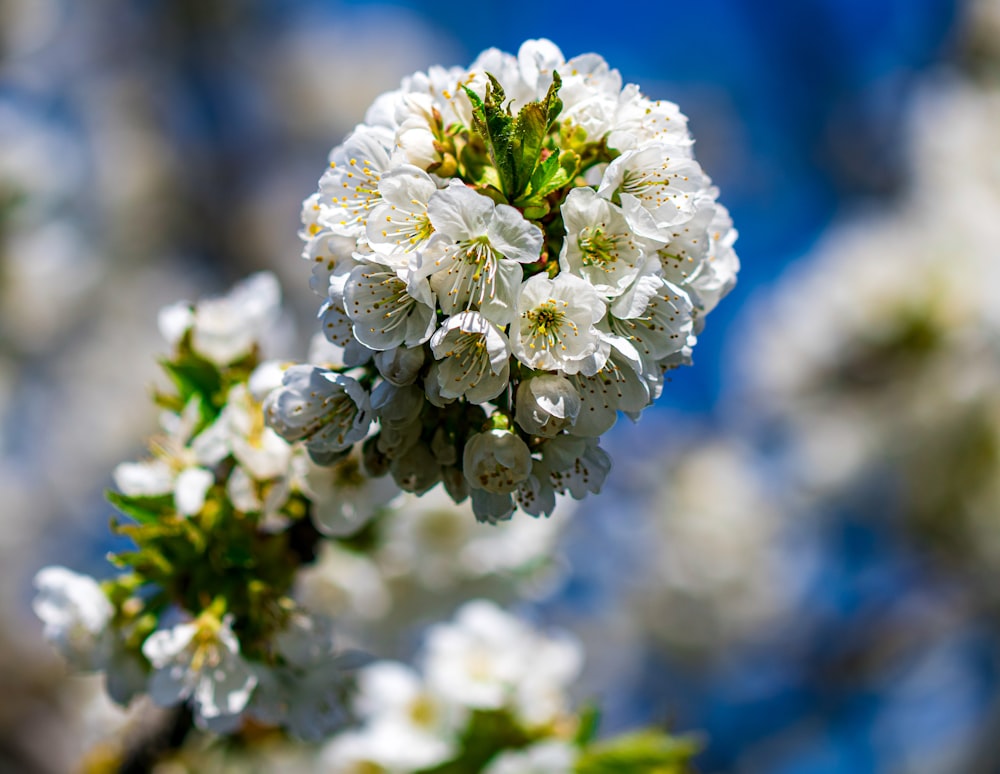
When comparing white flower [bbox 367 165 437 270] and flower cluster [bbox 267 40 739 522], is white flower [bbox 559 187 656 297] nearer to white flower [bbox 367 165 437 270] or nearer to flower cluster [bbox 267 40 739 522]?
flower cluster [bbox 267 40 739 522]

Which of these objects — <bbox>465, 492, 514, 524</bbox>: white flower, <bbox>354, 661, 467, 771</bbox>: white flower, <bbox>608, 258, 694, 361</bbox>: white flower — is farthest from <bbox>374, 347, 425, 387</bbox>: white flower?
<bbox>354, 661, 467, 771</bbox>: white flower

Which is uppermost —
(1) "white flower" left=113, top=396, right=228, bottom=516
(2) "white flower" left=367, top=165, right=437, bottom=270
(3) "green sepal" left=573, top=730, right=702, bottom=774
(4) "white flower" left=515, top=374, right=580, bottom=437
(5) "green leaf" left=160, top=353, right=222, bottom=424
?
(5) "green leaf" left=160, top=353, right=222, bottom=424

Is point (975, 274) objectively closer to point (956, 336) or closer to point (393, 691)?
point (956, 336)

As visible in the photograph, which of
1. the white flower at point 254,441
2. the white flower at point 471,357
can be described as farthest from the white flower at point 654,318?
the white flower at point 254,441

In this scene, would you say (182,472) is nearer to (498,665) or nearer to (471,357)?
(471,357)

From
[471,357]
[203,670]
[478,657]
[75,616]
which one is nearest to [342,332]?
[471,357]

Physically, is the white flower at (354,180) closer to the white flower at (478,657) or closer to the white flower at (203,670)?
the white flower at (203,670)
